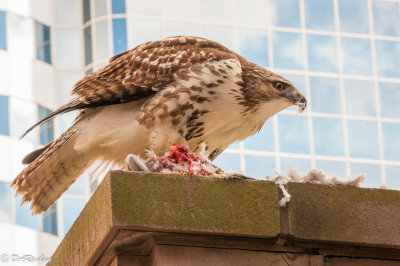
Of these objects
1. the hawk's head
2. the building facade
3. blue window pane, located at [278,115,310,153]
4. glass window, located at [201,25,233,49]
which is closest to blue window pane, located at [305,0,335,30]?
the building facade

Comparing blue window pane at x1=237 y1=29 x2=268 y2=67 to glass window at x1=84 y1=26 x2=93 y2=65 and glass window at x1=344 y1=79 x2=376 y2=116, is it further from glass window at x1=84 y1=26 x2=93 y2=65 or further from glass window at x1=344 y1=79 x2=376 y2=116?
glass window at x1=84 y1=26 x2=93 y2=65

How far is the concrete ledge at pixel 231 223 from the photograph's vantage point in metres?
7.12

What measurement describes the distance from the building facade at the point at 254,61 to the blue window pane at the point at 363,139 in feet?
0.13

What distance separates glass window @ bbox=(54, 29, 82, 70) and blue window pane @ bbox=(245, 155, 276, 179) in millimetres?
7843

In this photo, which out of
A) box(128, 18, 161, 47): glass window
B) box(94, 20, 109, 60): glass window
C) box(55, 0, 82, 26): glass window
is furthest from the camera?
box(55, 0, 82, 26): glass window

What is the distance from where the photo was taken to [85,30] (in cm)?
4403

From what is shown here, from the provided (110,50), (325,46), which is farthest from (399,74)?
(110,50)

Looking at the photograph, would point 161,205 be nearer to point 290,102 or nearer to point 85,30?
point 290,102

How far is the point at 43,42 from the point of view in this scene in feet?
144

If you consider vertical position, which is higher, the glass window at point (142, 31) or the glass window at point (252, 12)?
the glass window at point (252, 12)

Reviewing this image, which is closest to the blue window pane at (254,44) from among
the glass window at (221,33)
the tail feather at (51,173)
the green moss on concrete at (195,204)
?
the glass window at (221,33)

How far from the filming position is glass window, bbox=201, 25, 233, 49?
43438 millimetres

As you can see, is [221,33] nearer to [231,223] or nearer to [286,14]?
[286,14]

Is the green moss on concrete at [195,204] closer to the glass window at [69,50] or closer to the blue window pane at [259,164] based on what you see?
the blue window pane at [259,164]
